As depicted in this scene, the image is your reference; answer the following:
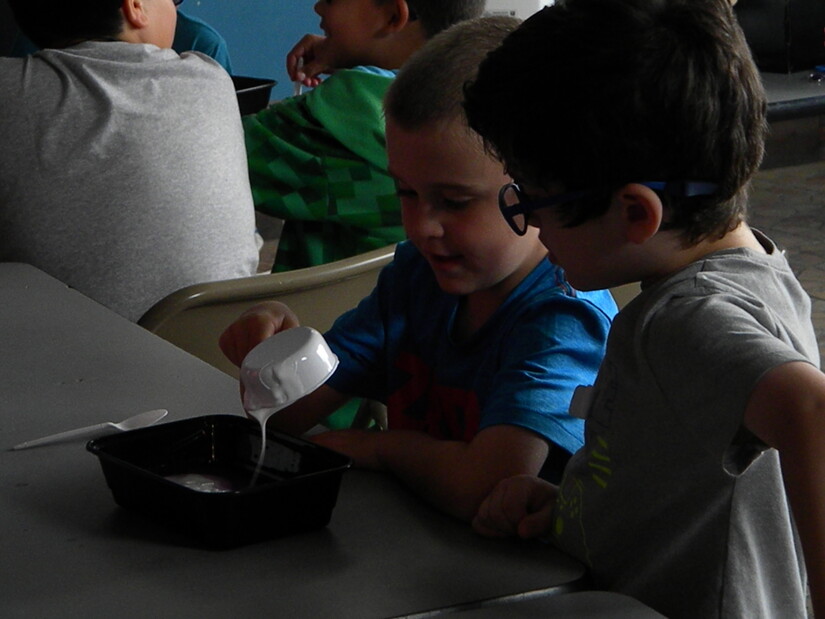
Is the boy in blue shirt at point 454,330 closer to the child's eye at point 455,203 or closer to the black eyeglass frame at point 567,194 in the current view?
the child's eye at point 455,203

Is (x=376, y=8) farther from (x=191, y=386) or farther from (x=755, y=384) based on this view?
(x=755, y=384)

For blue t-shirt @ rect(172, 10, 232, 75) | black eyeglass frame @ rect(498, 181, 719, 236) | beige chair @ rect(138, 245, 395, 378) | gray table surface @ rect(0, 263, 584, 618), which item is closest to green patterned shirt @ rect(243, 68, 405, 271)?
beige chair @ rect(138, 245, 395, 378)

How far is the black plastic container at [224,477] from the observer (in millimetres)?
895

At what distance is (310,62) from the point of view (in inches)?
93.3

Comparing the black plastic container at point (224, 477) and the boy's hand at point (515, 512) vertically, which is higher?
the black plastic container at point (224, 477)

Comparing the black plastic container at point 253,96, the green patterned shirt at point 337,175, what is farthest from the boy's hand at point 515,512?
the black plastic container at point 253,96

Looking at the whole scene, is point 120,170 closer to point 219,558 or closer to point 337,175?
point 337,175

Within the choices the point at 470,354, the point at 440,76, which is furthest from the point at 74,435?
the point at 440,76

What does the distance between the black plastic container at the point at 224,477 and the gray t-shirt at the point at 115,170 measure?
938mm

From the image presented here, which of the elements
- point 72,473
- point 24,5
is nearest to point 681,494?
point 72,473

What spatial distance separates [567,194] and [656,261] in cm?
8

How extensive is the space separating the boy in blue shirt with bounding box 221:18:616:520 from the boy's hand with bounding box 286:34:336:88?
2.76ft

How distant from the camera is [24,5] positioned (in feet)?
6.81

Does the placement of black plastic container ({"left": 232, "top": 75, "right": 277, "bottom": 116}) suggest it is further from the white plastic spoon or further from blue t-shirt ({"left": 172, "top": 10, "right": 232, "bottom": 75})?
the white plastic spoon
